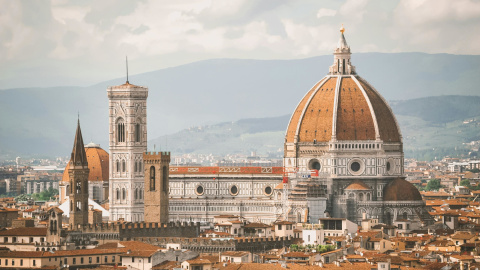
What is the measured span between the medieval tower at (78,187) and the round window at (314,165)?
28779mm

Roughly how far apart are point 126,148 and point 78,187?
27425mm

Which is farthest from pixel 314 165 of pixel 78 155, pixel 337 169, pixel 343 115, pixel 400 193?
pixel 78 155

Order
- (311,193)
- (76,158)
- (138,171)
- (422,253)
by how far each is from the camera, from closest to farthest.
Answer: (422,253), (76,158), (311,193), (138,171)

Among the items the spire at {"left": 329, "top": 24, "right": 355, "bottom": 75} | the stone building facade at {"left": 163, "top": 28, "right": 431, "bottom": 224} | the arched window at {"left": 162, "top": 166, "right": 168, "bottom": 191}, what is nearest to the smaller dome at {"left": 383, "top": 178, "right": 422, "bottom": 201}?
the stone building facade at {"left": 163, "top": 28, "right": 431, "bottom": 224}

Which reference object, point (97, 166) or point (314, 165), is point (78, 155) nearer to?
point (314, 165)

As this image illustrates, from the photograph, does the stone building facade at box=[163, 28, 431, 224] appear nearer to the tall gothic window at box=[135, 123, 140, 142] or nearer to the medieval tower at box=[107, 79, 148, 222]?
the medieval tower at box=[107, 79, 148, 222]

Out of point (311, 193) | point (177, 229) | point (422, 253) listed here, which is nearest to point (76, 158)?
point (177, 229)

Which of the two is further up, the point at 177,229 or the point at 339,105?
the point at 339,105

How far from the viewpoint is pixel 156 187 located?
114750 mm

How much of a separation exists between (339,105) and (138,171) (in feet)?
64.8

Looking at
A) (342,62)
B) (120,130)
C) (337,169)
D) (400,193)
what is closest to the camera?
(400,193)

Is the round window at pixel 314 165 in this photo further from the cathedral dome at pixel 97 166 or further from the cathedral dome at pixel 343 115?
the cathedral dome at pixel 97 166

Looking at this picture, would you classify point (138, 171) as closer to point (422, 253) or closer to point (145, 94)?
point (145, 94)

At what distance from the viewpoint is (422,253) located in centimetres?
9031
